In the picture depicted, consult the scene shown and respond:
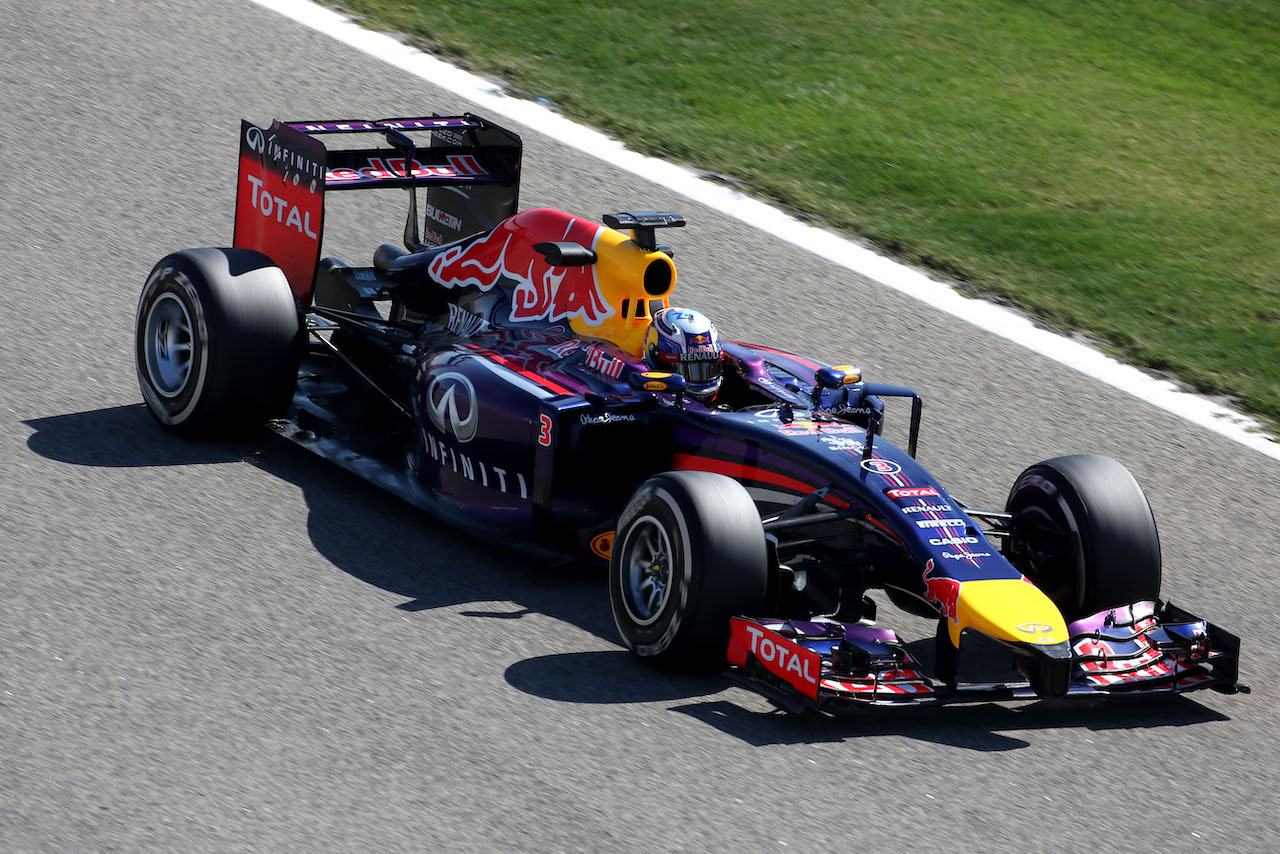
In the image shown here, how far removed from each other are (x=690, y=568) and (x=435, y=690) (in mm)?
1073

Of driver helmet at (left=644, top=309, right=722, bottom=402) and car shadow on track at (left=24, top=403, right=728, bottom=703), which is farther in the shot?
driver helmet at (left=644, top=309, right=722, bottom=402)

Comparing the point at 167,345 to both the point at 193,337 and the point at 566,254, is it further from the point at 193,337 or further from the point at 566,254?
the point at 566,254

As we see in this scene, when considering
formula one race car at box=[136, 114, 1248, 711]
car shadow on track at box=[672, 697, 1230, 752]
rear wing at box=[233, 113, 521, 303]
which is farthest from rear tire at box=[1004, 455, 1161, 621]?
rear wing at box=[233, 113, 521, 303]

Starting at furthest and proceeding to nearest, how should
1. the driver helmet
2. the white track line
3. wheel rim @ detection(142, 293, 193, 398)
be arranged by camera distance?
1. the white track line
2. wheel rim @ detection(142, 293, 193, 398)
3. the driver helmet

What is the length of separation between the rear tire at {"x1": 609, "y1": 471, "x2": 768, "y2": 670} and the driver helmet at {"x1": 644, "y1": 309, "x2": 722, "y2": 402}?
923mm

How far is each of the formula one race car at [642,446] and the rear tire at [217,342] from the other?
0.01 m

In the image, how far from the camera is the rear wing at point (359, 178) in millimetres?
9109

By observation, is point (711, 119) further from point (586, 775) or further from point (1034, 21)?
point (586, 775)

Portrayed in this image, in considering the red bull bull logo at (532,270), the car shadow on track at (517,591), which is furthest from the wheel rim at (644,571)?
the red bull bull logo at (532,270)

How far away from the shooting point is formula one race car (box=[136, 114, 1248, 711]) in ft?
21.7

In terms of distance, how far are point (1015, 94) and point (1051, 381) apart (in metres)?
5.58

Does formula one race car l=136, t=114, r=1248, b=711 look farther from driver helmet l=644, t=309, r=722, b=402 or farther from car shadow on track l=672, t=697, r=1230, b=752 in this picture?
car shadow on track l=672, t=697, r=1230, b=752

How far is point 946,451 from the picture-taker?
32.2 feet

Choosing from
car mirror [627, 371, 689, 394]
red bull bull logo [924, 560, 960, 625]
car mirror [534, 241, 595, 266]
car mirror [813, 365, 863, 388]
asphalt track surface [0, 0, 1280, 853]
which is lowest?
asphalt track surface [0, 0, 1280, 853]
